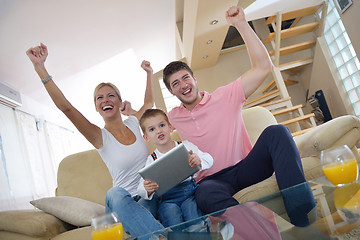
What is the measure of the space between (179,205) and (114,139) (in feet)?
1.65

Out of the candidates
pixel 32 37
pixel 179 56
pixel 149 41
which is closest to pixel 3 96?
pixel 32 37

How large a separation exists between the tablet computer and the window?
4.17 m

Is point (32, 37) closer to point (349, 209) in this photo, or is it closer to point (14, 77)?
point (14, 77)

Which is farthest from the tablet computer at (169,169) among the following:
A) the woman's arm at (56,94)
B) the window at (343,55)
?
the window at (343,55)

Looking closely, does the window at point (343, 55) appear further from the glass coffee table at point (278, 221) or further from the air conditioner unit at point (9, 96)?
the air conditioner unit at point (9, 96)

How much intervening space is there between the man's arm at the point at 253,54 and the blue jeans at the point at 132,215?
82 centimetres

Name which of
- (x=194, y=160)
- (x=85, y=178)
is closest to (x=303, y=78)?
(x=85, y=178)

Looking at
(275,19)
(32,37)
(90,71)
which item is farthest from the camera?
(275,19)

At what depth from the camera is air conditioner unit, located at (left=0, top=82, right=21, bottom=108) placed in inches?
159

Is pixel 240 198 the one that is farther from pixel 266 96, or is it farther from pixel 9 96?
pixel 266 96

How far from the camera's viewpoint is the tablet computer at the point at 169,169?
1383 millimetres

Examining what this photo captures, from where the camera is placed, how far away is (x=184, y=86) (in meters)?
1.79

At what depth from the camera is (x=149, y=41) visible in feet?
18.1

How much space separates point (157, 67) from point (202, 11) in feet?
9.23
